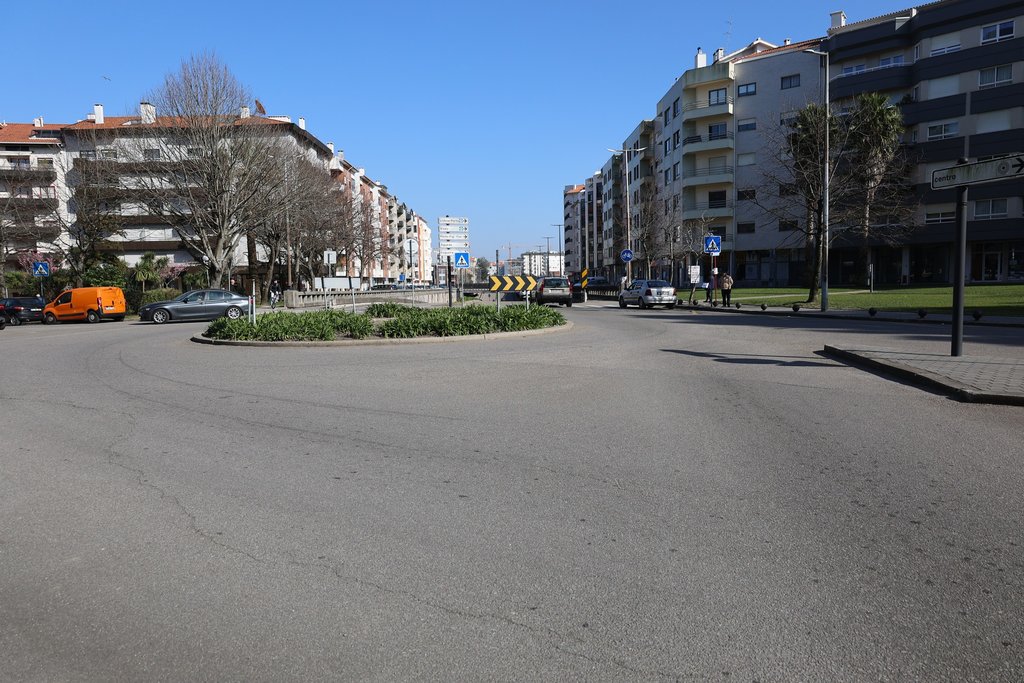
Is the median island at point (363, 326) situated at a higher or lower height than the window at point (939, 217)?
lower

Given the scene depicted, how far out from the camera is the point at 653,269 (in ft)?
269

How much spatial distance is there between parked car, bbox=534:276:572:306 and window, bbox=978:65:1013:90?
30135 millimetres

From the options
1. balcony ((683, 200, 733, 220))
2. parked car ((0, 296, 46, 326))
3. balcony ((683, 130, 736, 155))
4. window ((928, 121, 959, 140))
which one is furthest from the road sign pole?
balcony ((683, 130, 736, 155))

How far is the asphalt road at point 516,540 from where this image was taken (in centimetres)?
311

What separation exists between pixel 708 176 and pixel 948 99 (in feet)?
62.0

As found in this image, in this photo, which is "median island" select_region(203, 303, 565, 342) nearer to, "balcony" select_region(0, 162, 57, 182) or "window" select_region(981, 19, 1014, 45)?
"balcony" select_region(0, 162, 57, 182)

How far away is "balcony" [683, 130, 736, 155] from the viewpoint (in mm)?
62469

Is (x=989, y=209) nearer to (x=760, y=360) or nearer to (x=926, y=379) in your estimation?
(x=760, y=360)

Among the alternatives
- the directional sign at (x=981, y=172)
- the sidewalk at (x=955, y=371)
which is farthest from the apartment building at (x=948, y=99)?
the directional sign at (x=981, y=172)

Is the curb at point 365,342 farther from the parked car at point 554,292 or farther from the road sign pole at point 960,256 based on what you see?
the parked car at point 554,292

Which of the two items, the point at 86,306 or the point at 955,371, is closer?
the point at 955,371

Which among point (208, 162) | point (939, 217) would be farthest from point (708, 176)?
point (208, 162)

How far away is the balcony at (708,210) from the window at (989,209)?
19.1 meters

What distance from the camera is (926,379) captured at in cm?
1028
